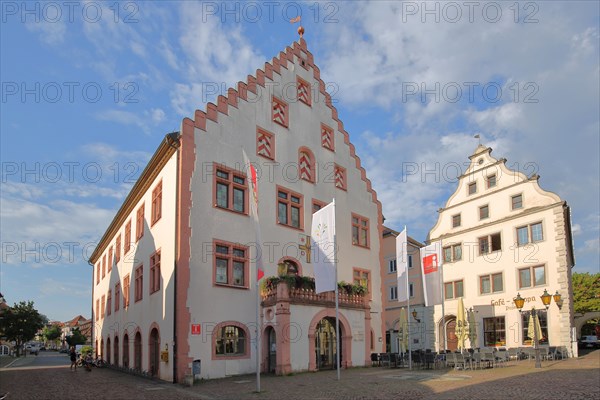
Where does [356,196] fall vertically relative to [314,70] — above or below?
below

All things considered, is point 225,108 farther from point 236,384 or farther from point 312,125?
point 236,384

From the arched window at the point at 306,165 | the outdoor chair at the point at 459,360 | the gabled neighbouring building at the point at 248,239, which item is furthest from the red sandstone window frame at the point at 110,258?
the outdoor chair at the point at 459,360

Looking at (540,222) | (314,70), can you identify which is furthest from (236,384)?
(540,222)

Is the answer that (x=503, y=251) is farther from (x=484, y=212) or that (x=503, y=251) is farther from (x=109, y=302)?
(x=109, y=302)

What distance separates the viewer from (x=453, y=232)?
4675 cm

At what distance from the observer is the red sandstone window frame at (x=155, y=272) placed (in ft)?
92.3

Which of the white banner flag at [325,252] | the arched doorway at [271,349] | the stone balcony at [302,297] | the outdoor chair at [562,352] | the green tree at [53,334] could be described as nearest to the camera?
the white banner flag at [325,252]

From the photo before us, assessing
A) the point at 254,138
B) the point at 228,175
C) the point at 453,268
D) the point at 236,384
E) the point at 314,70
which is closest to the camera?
the point at 236,384

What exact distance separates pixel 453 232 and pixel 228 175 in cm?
2569

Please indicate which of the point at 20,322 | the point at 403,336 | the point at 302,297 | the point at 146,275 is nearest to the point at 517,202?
the point at 403,336

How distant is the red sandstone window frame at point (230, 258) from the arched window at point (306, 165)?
6.76m

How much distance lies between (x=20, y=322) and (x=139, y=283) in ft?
175

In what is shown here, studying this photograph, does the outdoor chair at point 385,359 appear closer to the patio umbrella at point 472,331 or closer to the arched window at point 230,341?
the patio umbrella at point 472,331

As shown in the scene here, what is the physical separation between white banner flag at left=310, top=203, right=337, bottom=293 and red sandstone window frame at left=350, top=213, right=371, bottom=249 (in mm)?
10949
